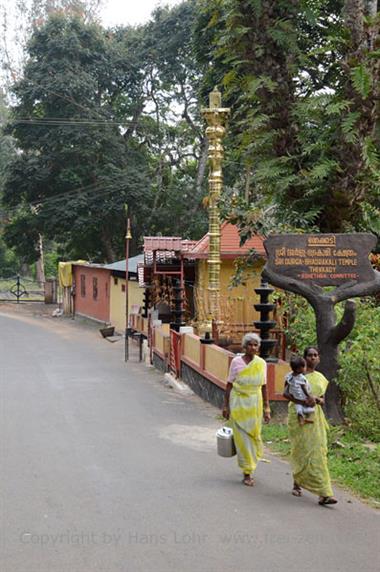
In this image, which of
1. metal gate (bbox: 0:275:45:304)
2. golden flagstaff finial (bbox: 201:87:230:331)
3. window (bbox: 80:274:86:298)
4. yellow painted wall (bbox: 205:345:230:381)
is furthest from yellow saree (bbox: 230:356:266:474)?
metal gate (bbox: 0:275:45:304)

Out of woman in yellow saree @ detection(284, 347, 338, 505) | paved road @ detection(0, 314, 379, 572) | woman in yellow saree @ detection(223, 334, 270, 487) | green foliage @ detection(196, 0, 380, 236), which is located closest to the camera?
paved road @ detection(0, 314, 379, 572)

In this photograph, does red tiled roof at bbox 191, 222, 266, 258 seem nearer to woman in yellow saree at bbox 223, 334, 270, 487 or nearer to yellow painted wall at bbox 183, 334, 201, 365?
yellow painted wall at bbox 183, 334, 201, 365

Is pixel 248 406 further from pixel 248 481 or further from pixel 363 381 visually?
pixel 363 381

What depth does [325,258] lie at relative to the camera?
368 inches

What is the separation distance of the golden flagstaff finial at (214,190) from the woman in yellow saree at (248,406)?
31.1 feet

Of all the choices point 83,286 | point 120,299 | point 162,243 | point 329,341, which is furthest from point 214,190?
point 83,286

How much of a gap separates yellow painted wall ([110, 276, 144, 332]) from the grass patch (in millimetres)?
20753

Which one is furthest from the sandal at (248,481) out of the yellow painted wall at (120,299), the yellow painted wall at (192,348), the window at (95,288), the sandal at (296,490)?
the window at (95,288)

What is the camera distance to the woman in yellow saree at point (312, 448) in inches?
263

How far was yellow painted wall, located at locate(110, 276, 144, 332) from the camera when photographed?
3041cm

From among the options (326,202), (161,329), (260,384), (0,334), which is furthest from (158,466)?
(0,334)

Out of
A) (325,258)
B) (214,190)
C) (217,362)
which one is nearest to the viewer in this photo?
(325,258)

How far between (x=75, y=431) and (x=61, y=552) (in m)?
→ 5.16

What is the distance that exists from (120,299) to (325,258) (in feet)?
75.6
